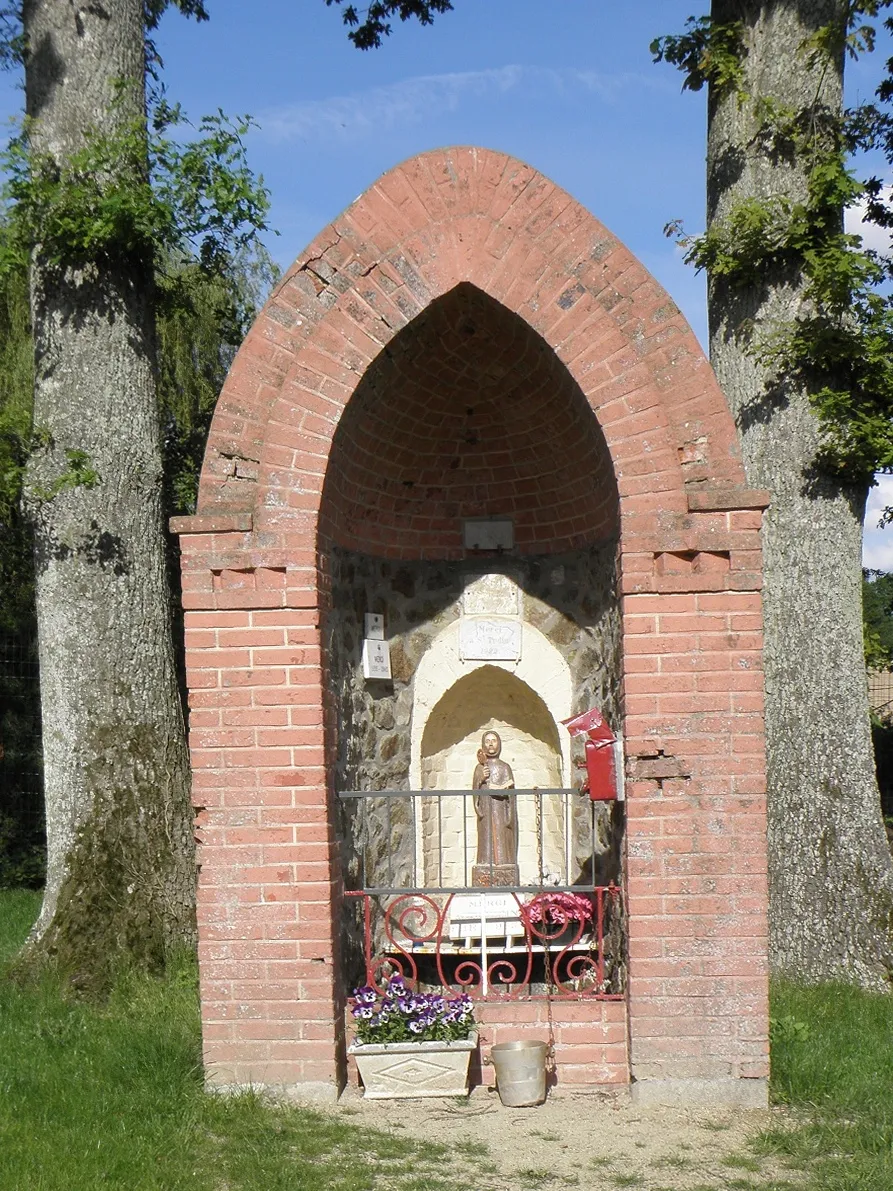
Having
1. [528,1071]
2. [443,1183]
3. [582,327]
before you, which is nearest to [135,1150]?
[443,1183]

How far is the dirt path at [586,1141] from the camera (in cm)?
445

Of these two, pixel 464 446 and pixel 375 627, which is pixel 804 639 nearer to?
pixel 464 446

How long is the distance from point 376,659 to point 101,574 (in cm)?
227

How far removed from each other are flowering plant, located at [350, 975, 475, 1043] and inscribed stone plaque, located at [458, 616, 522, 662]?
1953 millimetres

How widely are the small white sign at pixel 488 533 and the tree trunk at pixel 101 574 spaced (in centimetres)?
240

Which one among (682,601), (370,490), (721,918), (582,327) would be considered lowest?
(721,918)

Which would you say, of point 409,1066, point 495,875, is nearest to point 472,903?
point 495,875

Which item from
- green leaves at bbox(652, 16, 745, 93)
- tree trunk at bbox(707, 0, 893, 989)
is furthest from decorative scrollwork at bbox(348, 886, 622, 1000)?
green leaves at bbox(652, 16, 745, 93)

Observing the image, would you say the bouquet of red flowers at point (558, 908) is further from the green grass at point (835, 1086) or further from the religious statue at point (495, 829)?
the green grass at point (835, 1086)

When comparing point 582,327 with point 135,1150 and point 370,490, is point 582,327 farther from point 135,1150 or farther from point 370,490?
point 135,1150

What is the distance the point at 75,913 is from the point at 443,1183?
383 cm

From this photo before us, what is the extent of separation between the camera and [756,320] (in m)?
7.73

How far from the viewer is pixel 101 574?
782 centimetres

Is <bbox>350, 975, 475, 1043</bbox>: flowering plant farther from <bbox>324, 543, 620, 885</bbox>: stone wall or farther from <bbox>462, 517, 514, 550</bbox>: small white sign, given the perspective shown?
<bbox>462, 517, 514, 550</bbox>: small white sign
